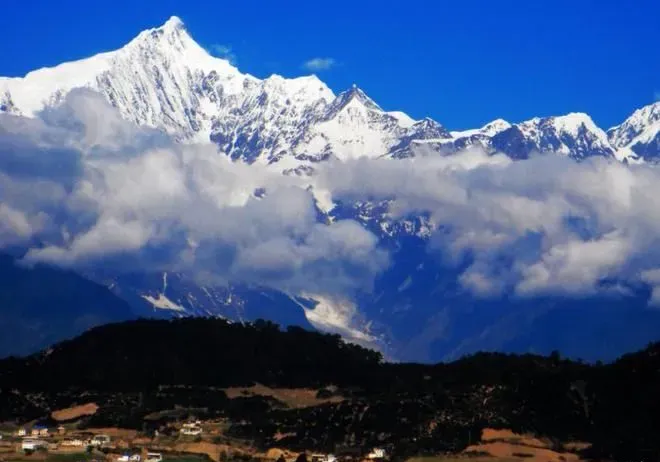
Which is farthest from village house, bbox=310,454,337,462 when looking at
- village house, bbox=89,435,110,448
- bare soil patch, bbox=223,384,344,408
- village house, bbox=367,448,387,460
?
bare soil patch, bbox=223,384,344,408

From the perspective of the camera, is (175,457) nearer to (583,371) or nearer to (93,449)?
(93,449)

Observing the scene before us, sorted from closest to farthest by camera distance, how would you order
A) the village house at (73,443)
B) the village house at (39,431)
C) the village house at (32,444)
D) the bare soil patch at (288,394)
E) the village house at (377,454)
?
1. the village house at (377,454)
2. the village house at (32,444)
3. the village house at (73,443)
4. the village house at (39,431)
5. the bare soil patch at (288,394)

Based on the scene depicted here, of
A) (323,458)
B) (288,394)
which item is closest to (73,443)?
(323,458)

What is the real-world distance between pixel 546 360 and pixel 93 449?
67.3m

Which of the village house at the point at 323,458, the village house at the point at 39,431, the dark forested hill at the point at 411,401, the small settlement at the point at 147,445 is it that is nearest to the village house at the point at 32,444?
the small settlement at the point at 147,445

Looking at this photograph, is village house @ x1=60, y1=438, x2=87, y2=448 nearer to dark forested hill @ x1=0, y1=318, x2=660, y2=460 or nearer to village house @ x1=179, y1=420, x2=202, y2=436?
village house @ x1=179, y1=420, x2=202, y2=436

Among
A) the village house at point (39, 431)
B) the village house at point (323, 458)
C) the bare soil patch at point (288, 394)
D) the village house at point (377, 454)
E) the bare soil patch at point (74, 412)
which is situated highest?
the bare soil patch at point (288, 394)

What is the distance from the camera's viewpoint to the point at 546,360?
188 meters

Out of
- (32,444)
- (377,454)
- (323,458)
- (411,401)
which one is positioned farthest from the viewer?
(411,401)

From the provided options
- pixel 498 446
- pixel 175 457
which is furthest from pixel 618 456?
pixel 175 457

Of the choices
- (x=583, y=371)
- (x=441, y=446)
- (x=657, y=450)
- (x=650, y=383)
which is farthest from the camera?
(x=583, y=371)

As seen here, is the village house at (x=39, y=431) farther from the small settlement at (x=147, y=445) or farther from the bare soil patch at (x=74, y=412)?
the bare soil patch at (x=74, y=412)

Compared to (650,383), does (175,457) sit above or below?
below

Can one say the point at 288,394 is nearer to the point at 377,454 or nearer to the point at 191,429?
the point at 191,429
